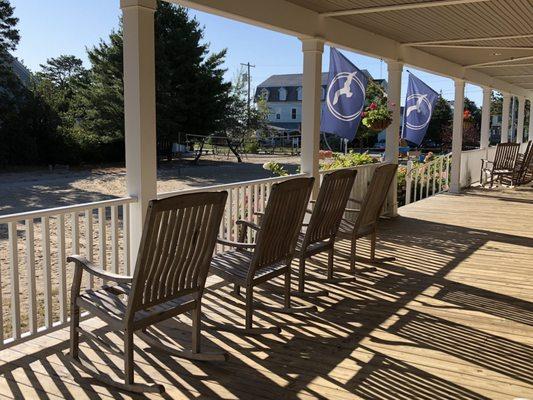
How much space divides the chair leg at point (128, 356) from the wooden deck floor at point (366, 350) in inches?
3.9

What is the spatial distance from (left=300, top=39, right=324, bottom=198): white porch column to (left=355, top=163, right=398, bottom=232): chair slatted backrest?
114 cm

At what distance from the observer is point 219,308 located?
4062 mm

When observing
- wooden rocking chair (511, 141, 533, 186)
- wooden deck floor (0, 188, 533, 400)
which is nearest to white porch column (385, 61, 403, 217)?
wooden deck floor (0, 188, 533, 400)

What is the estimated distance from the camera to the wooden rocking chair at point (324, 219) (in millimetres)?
4199

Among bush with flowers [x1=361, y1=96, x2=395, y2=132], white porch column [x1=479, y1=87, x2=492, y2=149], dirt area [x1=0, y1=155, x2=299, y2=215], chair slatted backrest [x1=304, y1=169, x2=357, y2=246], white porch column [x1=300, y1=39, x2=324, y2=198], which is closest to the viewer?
chair slatted backrest [x1=304, y1=169, x2=357, y2=246]

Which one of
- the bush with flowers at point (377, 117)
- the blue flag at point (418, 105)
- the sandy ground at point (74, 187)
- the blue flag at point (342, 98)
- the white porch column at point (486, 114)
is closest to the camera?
the blue flag at point (342, 98)

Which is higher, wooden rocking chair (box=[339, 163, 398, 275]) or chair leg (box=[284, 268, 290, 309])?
wooden rocking chair (box=[339, 163, 398, 275])

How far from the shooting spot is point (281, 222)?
356 centimetres

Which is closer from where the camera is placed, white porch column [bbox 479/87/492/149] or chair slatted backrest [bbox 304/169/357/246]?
chair slatted backrest [bbox 304/169/357/246]

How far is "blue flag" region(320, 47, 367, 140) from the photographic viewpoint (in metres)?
7.04

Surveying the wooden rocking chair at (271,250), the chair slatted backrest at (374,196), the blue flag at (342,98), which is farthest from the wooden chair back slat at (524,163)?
the wooden rocking chair at (271,250)

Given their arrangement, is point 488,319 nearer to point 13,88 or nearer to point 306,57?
point 306,57

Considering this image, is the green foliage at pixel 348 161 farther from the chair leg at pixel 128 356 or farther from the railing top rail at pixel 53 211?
the chair leg at pixel 128 356

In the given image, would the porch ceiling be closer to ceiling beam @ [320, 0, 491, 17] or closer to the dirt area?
ceiling beam @ [320, 0, 491, 17]
